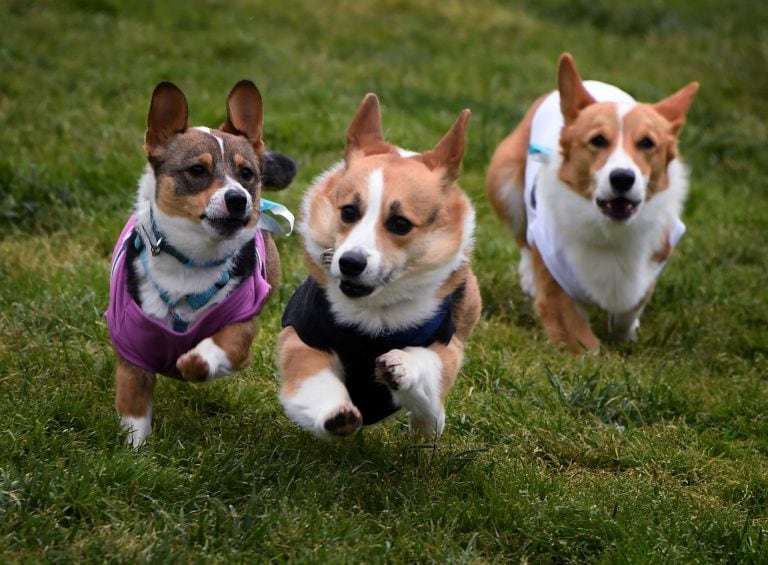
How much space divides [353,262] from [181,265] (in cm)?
84

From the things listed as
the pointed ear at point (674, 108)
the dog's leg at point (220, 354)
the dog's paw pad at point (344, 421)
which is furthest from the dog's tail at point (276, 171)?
the pointed ear at point (674, 108)

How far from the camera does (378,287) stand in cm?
402

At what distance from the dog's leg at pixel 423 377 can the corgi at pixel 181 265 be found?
666mm

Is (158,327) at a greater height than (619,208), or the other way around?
(619,208)

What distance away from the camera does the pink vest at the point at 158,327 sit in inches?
169

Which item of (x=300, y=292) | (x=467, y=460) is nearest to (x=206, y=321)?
(x=300, y=292)

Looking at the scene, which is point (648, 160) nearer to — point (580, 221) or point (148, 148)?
point (580, 221)

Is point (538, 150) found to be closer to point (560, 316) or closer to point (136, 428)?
point (560, 316)

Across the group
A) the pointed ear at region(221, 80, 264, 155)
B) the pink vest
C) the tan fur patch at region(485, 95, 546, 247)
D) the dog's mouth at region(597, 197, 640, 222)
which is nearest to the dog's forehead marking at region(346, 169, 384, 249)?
the pink vest

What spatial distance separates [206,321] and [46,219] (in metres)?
2.89

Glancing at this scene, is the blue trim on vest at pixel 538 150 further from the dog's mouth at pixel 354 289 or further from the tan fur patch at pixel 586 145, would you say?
the dog's mouth at pixel 354 289

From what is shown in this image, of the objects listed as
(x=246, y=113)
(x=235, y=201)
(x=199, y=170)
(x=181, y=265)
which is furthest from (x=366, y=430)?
(x=246, y=113)

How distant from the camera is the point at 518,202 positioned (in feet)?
24.1

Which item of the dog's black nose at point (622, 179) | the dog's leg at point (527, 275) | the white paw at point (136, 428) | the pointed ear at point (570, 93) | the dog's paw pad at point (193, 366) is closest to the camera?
the dog's paw pad at point (193, 366)
